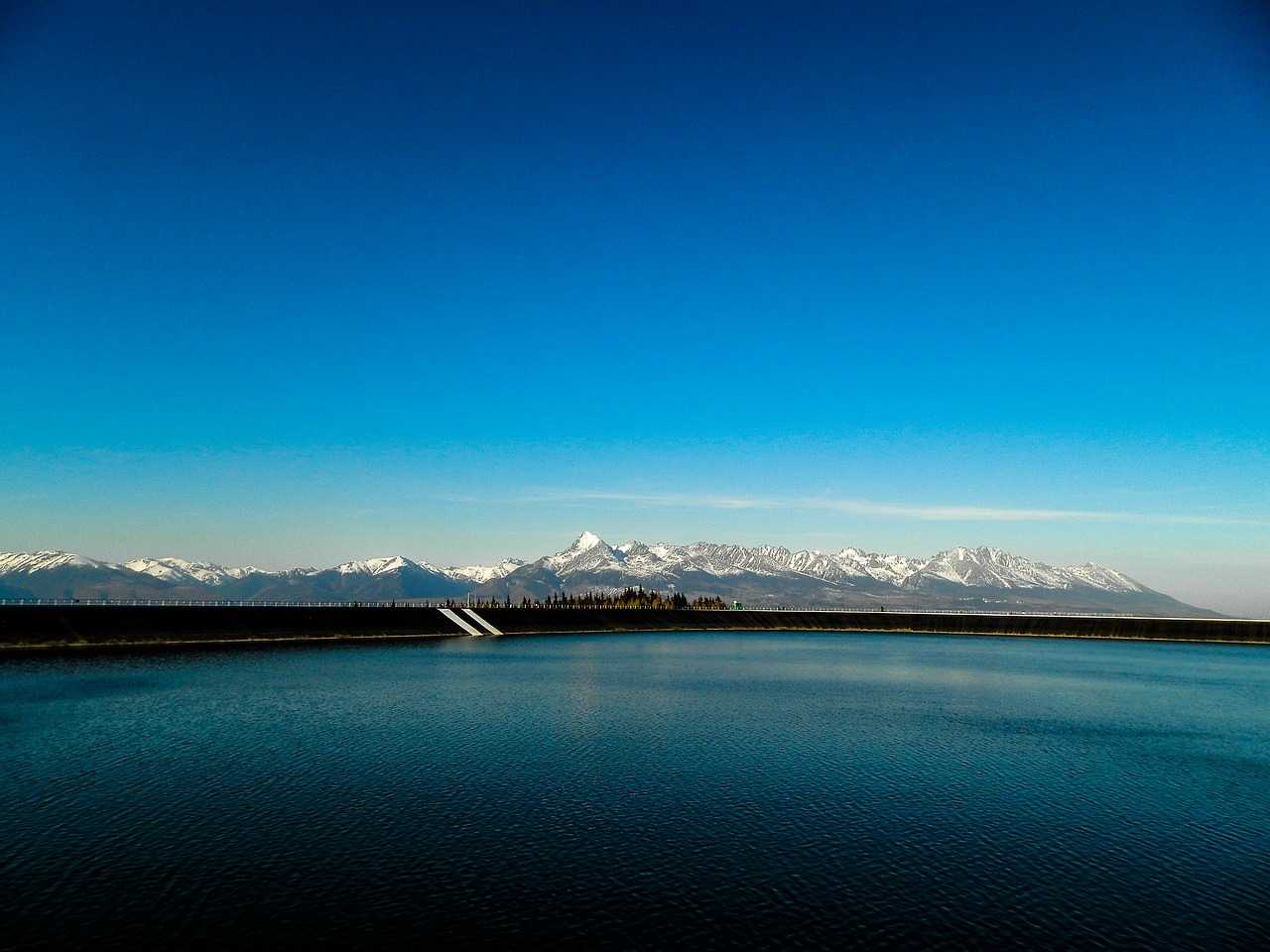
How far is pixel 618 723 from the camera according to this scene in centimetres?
6106

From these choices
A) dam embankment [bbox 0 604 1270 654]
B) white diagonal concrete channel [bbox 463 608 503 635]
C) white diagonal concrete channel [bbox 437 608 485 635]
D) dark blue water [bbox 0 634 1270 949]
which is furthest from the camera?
white diagonal concrete channel [bbox 463 608 503 635]

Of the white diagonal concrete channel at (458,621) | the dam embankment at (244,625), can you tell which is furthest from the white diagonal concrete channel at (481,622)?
the white diagonal concrete channel at (458,621)

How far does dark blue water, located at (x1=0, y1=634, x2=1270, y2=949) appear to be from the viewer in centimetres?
2553

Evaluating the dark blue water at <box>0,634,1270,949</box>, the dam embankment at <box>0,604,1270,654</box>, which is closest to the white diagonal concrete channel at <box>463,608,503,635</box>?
the dam embankment at <box>0,604,1270,654</box>

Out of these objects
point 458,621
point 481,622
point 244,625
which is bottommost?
point 481,622

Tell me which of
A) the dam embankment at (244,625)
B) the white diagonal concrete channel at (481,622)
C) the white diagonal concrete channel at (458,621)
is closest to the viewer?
the dam embankment at (244,625)

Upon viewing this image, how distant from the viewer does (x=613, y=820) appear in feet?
118

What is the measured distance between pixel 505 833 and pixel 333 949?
36.8ft

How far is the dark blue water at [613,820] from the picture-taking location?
83.8 ft

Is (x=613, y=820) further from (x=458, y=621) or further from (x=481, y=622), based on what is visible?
(x=481, y=622)

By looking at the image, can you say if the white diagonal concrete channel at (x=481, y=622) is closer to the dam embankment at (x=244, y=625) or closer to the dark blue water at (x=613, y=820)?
the dam embankment at (x=244, y=625)

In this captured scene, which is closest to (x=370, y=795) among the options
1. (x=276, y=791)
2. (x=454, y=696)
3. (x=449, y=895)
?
(x=276, y=791)

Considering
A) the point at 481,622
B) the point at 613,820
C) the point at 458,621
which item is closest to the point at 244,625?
the point at 458,621

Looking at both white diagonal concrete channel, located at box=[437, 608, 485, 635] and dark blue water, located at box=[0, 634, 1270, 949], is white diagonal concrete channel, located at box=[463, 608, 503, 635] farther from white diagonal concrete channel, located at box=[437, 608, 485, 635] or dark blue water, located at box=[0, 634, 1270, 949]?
dark blue water, located at box=[0, 634, 1270, 949]
